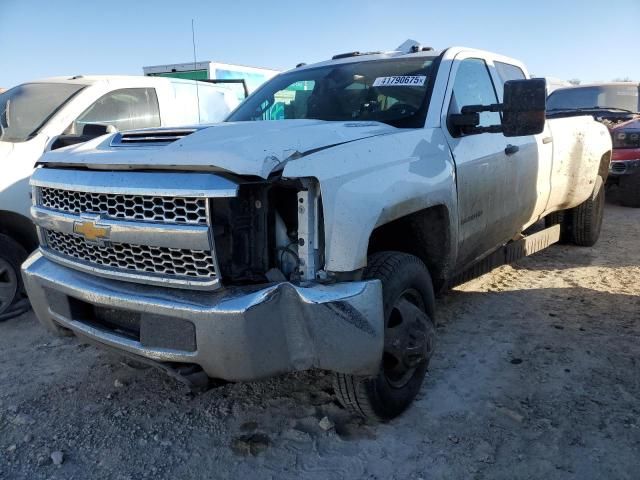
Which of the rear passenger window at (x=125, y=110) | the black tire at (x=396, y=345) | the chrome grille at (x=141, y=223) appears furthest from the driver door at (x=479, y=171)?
the rear passenger window at (x=125, y=110)

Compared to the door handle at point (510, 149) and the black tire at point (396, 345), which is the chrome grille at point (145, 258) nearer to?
the black tire at point (396, 345)

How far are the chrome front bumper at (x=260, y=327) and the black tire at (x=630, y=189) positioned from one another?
8045mm

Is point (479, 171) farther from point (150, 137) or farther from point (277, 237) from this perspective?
point (150, 137)

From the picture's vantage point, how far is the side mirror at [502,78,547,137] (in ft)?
9.07

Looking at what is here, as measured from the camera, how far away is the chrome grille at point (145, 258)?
225 cm

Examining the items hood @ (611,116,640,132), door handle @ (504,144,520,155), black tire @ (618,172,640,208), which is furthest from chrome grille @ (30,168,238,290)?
black tire @ (618,172,640,208)

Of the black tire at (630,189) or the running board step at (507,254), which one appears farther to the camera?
the black tire at (630,189)

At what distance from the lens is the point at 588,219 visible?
595 centimetres

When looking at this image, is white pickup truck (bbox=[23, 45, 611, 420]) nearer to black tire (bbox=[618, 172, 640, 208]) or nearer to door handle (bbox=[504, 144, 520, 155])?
door handle (bbox=[504, 144, 520, 155])

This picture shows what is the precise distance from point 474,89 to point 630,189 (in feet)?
20.7

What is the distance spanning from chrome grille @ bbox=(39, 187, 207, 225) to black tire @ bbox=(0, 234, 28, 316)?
2.03 metres

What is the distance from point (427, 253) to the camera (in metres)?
3.22

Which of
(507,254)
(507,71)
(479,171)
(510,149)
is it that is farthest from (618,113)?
(479,171)

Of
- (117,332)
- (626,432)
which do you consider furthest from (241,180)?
(626,432)
